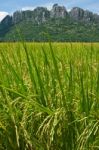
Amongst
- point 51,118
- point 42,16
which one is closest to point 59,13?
point 42,16

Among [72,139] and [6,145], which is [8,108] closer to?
[6,145]

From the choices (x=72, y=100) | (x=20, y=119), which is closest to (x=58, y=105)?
(x=72, y=100)

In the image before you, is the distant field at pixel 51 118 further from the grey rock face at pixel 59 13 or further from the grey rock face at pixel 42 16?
the grey rock face at pixel 59 13

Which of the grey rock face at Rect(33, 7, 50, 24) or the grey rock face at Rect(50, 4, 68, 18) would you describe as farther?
the grey rock face at Rect(50, 4, 68, 18)

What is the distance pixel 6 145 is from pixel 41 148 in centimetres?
25

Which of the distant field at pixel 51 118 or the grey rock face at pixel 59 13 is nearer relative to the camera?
the distant field at pixel 51 118

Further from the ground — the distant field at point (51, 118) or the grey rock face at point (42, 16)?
the grey rock face at point (42, 16)

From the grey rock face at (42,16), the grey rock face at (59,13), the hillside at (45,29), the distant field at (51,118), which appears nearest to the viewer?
the distant field at (51,118)

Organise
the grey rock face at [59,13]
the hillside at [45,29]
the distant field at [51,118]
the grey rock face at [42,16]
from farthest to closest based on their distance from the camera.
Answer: the grey rock face at [59,13] → the grey rock face at [42,16] → the hillside at [45,29] → the distant field at [51,118]

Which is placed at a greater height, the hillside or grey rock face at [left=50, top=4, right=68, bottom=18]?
the hillside

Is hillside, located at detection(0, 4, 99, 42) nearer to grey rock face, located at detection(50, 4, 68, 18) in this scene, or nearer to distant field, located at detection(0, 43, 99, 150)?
distant field, located at detection(0, 43, 99, 150)

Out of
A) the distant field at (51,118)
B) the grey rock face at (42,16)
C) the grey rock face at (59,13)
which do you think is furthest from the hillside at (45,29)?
the grey rock face at (59,13)

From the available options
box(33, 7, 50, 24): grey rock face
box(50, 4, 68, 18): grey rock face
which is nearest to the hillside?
box(33, 7, 50, 24): grey rock face

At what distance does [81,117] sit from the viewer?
92.9 inches
